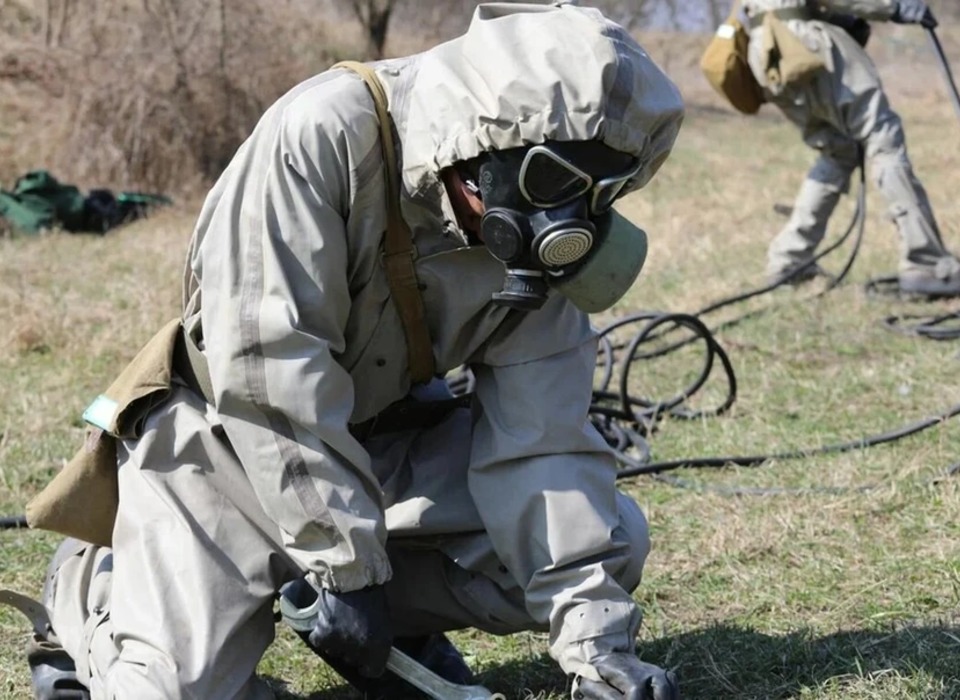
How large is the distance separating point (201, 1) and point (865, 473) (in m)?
8.45

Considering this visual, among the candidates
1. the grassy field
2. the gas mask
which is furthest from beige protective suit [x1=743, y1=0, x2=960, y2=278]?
the gas mask

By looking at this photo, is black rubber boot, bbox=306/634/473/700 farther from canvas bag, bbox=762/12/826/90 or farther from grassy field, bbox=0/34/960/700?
canvas bag, bbox=762/12/826/90

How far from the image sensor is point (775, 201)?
34.9ft

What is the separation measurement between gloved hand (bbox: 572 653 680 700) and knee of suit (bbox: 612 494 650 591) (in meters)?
0.20

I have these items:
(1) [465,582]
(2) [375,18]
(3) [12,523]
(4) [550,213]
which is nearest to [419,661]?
(1) [465,582]

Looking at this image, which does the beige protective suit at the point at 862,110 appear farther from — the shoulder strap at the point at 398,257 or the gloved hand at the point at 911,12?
the shoulder strap at the point at 398,257

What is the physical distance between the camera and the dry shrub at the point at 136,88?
10.4m

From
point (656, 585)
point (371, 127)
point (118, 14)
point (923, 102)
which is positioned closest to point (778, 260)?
point (656, 585)

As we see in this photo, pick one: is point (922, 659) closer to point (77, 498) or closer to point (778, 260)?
point (77, 498)

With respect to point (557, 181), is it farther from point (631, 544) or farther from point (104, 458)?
point (104, 458)

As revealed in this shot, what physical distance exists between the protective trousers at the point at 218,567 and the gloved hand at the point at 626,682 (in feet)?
0.65

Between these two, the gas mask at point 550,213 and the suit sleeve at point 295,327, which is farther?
the suit sleeve at point 295,327

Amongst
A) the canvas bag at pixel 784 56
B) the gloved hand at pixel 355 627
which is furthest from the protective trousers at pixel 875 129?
the gloved hand at pixel 355 627

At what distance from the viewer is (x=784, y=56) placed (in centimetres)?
666
